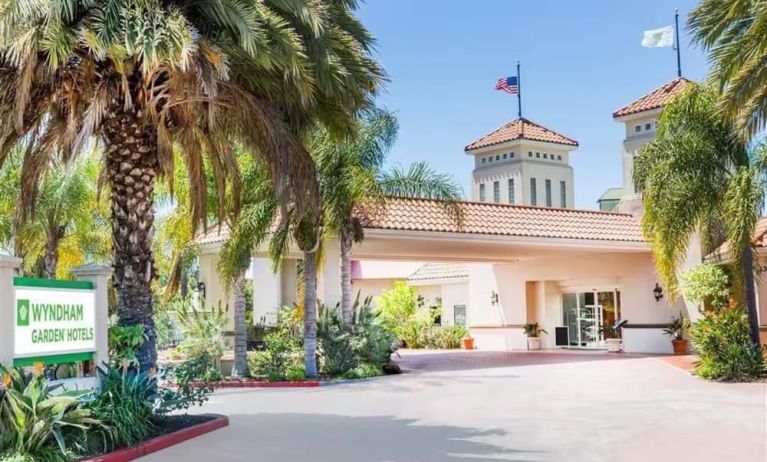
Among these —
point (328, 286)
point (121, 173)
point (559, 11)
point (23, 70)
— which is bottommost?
point (328, 286)

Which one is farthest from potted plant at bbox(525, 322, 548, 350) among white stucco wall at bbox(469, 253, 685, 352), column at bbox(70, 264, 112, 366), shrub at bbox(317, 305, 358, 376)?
column at bbox(70, 264, 112, 366)

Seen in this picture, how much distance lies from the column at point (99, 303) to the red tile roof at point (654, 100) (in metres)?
22.6

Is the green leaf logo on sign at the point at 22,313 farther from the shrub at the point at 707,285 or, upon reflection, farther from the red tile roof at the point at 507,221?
the shrub at the point at 707,285

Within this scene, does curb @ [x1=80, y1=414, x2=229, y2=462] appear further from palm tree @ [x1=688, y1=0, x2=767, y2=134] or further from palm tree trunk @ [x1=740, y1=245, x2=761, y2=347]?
palm tree trunk @ [x1=740, y1=245, x2=761, y2=347]

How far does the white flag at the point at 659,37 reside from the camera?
31219 mm

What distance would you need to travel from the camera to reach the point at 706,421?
1211 centimetres

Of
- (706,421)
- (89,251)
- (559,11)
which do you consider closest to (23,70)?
(706,421)

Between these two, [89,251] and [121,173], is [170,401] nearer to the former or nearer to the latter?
[121,173]

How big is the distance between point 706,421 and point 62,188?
18.1 m

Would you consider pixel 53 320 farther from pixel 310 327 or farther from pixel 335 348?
pixel 335 348

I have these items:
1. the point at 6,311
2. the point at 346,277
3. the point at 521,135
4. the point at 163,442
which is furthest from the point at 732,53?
the point at 521,135

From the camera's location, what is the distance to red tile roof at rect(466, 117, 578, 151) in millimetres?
41581

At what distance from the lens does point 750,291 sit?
60.6ft

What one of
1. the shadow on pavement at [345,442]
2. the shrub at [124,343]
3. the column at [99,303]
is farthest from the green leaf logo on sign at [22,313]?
the shadow on pavement at [345,442]
